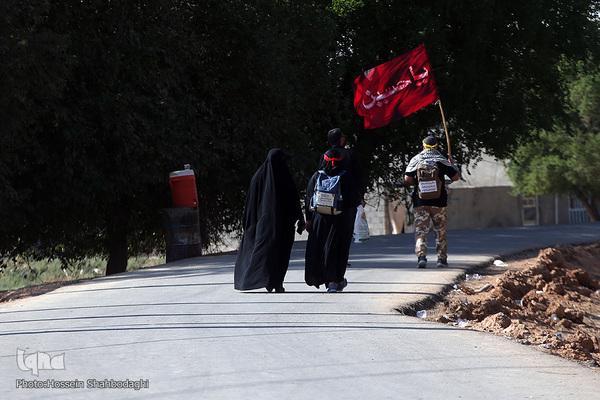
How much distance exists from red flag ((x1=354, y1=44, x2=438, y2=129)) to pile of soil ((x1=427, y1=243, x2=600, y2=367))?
3.63m

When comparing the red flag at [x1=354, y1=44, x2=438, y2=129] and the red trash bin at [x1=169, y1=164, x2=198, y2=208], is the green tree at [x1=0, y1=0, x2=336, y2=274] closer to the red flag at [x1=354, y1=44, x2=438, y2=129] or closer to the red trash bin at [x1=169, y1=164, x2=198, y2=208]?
the red trash bin at [x1=169, y1=164, x2=198, y2=208]

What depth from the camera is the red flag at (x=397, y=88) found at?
23422mm

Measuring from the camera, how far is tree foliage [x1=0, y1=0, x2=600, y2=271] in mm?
24297

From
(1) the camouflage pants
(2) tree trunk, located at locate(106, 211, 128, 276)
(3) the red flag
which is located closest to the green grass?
(2) tree trunk, located at locate(106, 211, 128, 276)

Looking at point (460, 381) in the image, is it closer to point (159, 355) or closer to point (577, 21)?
point (159, 355)

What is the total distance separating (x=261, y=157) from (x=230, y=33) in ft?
9.07

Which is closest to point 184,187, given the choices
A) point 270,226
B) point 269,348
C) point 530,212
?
point 270,226

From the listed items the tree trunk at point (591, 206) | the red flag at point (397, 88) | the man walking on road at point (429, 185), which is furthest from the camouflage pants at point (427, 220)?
the tree trunk at point (591, 206)

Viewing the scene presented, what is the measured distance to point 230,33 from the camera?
90.0ft

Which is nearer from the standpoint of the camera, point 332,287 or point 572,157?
point 332,287

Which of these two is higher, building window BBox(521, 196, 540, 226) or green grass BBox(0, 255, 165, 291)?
building window BBox(521, 196, 540, 226)

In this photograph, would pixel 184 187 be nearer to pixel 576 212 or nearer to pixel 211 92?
pixel 211 92

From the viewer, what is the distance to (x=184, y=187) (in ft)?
75.7

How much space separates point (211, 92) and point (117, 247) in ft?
13.8
